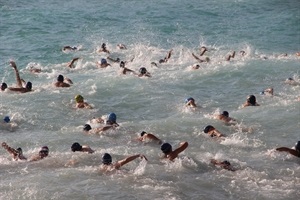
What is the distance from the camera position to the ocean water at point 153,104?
37.9ft

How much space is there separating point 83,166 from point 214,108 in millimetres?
7420

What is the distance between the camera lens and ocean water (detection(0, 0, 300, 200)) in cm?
1155

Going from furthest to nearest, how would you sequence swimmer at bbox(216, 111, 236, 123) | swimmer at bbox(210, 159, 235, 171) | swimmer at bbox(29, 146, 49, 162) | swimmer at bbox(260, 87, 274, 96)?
swimmer at bbox(260, 87, 274, 96) < swimmer at bbox(216, 111, 236, 123) < swimmer at bbox(29, 146, 49, 162) < swimmer at bbox(210, 159, 235, 171)

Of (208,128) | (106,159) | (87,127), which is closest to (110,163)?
(106,159)

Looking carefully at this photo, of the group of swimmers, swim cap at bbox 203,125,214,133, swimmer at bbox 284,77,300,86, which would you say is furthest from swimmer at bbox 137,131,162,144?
swimmer at bbox 284,77,300,86

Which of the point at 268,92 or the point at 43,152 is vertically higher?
the point at 43,152

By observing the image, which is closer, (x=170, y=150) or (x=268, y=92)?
(x=170, y=150)

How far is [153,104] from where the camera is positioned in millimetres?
18922

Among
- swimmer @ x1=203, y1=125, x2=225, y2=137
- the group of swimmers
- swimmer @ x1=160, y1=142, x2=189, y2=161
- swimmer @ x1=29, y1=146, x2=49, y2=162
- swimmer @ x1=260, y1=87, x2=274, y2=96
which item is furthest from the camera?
swimmer @ x1=260, y1=87, x2=274, y2=96

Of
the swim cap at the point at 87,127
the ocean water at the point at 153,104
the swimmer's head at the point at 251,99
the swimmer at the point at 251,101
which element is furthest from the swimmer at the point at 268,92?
the swim cap at the point at 87,127

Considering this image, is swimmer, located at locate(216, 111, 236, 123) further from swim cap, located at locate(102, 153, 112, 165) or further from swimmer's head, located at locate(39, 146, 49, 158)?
swimmer's head, located at locate(39, 146, 49, 158)

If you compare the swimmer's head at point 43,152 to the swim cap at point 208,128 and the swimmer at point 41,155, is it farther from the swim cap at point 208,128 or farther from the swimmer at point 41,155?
the swim cap at point 208,128

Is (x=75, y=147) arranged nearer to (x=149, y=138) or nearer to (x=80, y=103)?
(x=149, y=138)

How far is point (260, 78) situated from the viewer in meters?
23.2
